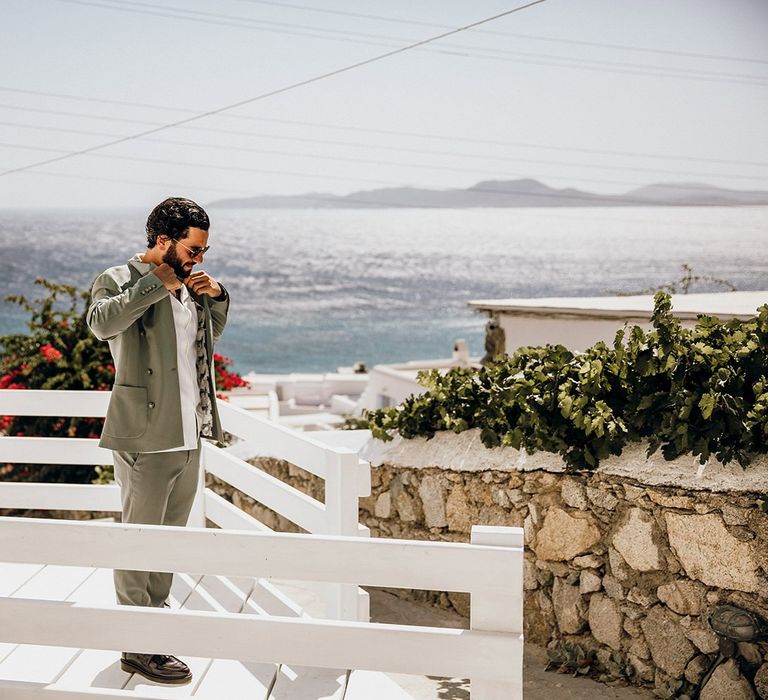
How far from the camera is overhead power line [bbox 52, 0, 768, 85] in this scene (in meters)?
77.6

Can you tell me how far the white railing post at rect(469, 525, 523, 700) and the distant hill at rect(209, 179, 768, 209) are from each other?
7369 centimetres

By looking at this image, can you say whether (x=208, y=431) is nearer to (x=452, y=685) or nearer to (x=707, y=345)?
(x=452, y=685)

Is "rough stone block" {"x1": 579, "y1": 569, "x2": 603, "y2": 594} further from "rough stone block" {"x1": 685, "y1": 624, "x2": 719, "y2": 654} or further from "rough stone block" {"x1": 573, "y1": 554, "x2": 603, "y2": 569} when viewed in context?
"rough stone block" {"x1": 685, "y1": 624, "x2": 719, "y2": 654}

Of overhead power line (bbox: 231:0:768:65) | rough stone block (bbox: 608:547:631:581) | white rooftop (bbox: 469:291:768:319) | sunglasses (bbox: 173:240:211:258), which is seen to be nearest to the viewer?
sunglasses (bbox: 173:240:211:258)

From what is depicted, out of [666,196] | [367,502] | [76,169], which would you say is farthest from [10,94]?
[367,502]

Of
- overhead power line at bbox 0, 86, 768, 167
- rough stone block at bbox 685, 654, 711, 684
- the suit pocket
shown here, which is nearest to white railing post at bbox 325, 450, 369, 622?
the suit pocket

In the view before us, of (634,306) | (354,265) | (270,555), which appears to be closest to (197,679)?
(270,555)

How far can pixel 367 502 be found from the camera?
223 inches

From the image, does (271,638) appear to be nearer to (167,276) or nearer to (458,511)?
(167,276)

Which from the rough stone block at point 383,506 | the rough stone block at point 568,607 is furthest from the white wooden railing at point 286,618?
the rough stone block at point 383,506

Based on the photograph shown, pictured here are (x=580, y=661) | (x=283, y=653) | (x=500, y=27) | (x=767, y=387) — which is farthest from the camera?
(x=500, y=27)

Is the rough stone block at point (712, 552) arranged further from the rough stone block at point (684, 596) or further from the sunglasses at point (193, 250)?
the sunglasses at point (193, 250)

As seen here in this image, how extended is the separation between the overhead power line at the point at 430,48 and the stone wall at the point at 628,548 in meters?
73.8

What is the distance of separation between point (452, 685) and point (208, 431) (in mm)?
1817
